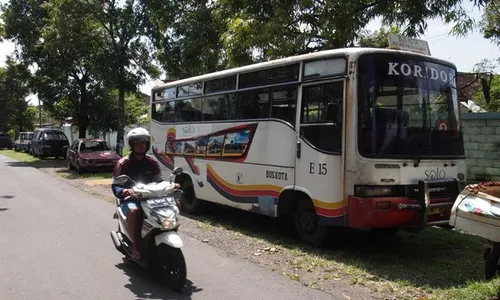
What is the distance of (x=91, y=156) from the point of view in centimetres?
1934

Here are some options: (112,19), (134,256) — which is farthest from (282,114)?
(112,19)

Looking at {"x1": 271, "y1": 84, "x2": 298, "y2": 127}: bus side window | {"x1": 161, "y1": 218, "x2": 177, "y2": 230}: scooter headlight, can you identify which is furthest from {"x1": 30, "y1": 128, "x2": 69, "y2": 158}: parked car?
{"x1": 161, "y1": 218, "x2": 177, "y2": 230}: scooter headlight

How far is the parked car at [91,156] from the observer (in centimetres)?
1908

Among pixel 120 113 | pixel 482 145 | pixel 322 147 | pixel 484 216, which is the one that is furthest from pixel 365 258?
pixel 120 113

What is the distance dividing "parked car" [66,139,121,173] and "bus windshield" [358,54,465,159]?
1488 cm

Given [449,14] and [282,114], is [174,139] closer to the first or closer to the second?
[282,114]

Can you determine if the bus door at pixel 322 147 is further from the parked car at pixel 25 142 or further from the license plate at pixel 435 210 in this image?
the parked car at pixel 25 142

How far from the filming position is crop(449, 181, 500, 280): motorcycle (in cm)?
454

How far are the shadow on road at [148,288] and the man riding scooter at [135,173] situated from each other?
0.91 feet

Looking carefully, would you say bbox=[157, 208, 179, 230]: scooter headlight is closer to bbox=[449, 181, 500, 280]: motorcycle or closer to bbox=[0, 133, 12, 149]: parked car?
bbox=[449, 181, 500, 280]: motorcycle

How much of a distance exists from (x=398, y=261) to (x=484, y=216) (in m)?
2.06

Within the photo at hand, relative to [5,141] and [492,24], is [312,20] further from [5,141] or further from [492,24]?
[5,141]

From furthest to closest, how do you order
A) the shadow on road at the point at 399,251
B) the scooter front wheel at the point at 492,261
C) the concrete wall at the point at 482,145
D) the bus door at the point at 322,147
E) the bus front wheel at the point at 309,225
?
1. the concrete wall at the point at 482,145
2. the bus front wheel at the point at 309,225
3. the bus door at the point at 322,147
4. the shadow on road at the point at 399,251
5. the scooter front wheel at the point at 492,261

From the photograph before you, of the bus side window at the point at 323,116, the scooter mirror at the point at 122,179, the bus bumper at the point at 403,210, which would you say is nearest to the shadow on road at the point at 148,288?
the scooter mirror at the point at 122,179
